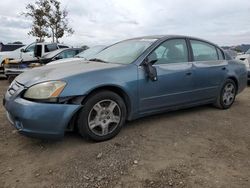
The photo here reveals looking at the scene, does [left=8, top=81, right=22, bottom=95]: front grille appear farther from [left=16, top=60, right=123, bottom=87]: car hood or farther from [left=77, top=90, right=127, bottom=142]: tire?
[left=77, top=90, right=127, bottom=142]: tire

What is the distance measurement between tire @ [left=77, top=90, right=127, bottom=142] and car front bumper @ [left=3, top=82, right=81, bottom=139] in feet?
0.63

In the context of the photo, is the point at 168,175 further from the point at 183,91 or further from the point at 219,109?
the point at 219,109

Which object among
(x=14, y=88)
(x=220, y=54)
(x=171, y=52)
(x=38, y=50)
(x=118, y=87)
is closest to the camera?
(x=14, y=88)

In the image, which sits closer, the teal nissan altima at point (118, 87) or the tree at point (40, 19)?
the teal nissan altima at point (118, 87)

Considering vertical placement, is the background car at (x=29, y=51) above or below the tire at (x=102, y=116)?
above

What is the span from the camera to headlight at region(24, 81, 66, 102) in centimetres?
340

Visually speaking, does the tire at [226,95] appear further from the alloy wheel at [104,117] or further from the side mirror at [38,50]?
the side mirror at [38,50]

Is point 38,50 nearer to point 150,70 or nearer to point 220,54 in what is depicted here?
point 220,54

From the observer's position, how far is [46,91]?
3436 mm

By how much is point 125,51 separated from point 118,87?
3.34ft

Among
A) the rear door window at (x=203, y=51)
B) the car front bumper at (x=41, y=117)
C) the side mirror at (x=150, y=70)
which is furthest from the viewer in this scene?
the rear door window at (x=203, y=51)

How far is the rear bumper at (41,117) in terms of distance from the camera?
3330 mm

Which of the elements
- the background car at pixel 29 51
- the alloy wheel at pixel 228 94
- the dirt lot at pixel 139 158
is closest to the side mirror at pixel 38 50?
the background car at pixel 29 51

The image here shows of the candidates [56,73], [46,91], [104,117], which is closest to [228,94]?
[104,117]
